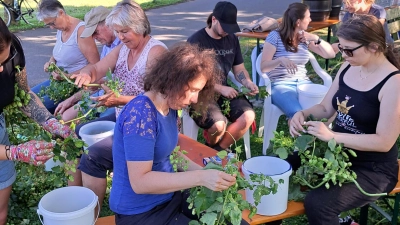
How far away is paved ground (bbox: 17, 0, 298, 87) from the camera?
7.63 m

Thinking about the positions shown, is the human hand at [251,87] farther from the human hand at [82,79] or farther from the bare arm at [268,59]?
the human hand at [82,79]

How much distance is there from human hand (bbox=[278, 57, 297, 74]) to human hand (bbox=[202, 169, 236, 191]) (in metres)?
2.23

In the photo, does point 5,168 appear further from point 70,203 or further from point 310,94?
point 310,94

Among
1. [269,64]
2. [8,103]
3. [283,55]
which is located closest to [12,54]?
[8,103]

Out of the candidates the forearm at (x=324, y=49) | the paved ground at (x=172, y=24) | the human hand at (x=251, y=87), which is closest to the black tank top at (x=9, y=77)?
A: the human hand at (x=251, y=87)

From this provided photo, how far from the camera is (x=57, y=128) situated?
2.29m

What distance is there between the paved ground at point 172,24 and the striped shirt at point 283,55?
10.0ft

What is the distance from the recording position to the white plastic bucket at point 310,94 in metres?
3.60

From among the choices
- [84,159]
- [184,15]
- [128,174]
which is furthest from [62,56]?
[184,15]

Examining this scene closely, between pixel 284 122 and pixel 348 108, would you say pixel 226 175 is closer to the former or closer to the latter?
pixel 348 108

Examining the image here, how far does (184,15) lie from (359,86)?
9.77 meters

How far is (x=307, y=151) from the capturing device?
224 centimetres

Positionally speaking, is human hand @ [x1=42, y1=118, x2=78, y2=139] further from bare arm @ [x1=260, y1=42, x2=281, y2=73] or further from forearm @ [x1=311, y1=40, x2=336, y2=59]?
forearm @ [x1=311, y1=40, x2=336, y2=59]

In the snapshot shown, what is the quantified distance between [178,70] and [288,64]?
7.12 feet
